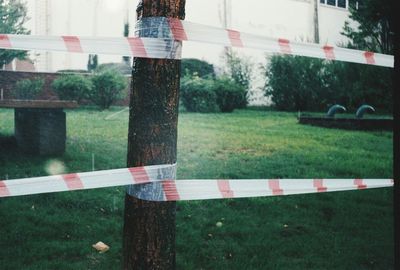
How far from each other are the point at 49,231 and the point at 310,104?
12.0m

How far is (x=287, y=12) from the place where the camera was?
16641 mm

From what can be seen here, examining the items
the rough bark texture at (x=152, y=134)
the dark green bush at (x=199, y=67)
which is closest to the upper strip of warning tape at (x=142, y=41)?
the rough bark texture at (x=152, y=134)

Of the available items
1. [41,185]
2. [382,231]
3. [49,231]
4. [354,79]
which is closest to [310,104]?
[354,79]

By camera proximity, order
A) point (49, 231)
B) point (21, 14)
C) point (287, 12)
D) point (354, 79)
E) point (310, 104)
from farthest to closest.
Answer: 1. point (287, 12)
2. point (310, 104)
3. point (354, 79)
4. point (21, 14)
5. point (49, 231)

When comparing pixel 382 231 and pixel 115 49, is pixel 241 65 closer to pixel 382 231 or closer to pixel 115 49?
pixel 382 231

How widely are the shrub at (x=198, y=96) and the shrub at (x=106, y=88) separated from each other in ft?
6.14

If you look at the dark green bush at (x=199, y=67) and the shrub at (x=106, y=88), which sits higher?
the dark green bush at (x=199, y=67)

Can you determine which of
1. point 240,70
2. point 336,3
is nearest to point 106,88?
point 240,70

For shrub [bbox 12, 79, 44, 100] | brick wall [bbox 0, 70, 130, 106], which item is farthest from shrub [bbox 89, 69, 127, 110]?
shrub [bbox 12, 79, 44, 100]

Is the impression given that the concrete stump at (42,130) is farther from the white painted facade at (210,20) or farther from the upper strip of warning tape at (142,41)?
the white painted facade at (210,20)

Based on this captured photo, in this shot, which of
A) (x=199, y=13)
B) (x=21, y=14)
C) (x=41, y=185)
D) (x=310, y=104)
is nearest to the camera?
(x=41, y=185)

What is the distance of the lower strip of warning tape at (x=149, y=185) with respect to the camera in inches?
75.2

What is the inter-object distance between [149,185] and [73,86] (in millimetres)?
10575

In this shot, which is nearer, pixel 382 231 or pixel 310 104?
pixel 382 231
